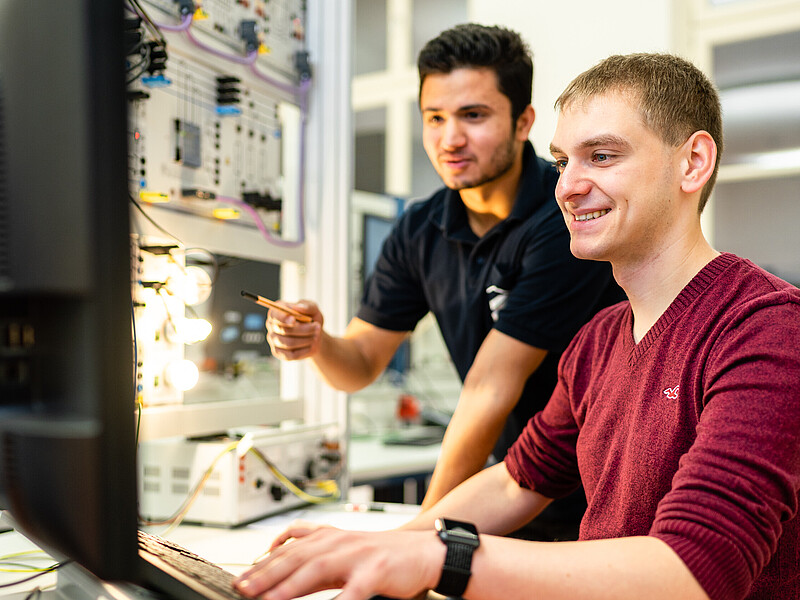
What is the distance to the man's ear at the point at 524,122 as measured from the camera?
1.71 m

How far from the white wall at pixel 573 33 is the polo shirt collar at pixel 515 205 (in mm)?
1712

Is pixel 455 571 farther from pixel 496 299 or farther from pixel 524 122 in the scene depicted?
pixel 524 122

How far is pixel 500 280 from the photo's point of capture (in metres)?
1.59

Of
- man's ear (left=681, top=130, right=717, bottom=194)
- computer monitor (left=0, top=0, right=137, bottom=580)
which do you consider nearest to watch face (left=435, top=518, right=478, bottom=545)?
computer monitor (left=0, top=0, right=137, bottom=580)

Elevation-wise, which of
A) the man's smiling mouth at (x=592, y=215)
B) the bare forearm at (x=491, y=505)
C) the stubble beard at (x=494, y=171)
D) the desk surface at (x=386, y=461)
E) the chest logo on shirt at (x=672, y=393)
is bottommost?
the desk surface at (x=386, y=461)

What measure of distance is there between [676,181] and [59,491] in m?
0.83

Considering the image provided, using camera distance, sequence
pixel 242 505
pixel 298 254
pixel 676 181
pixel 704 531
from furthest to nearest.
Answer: pixel 298 254 → pixel 242 505 → pixel 676 181 → pixel 704 531

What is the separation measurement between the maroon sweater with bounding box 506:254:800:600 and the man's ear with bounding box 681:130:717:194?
110 millimetres

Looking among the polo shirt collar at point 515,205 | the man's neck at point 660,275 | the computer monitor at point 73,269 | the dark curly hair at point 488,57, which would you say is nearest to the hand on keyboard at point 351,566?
the computer monitor at point 73,269

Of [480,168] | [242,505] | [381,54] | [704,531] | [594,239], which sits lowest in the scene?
[242,505]

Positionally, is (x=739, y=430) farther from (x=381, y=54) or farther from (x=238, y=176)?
(x=381, y=54)

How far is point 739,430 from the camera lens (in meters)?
0.75

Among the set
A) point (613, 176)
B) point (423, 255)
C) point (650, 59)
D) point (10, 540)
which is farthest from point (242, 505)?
point (650, 59)

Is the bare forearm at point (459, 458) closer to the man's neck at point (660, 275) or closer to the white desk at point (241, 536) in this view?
the white desk at point (241, 536)
